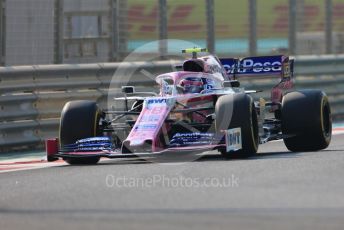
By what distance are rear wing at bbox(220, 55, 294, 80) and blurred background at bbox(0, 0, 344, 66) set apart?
2.54 meters

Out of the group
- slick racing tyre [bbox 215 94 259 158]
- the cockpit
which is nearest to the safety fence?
the cockpit

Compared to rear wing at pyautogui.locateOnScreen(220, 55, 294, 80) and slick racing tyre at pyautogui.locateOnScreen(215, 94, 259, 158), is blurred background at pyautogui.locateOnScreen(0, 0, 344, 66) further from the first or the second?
slick racing tyre at pyautogui.locateOnScreen(215, 94, 259, 158)

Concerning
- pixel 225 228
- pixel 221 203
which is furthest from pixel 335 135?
pixel 225 228

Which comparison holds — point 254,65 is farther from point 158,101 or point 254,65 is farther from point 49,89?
point 49,89

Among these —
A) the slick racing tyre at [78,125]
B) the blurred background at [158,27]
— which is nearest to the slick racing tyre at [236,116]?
the slick racing tyre at [78,125]

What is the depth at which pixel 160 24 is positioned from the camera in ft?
49.4

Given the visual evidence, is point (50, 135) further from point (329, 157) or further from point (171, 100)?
point (329, 157)

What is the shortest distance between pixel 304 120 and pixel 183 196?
13.7ft

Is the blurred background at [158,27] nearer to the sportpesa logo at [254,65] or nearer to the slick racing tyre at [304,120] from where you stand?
the sportpesa logo at [254,65]

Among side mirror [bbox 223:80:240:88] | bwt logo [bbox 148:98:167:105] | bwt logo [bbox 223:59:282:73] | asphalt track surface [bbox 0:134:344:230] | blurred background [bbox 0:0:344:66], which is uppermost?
blurred background [bbox 0:0:344:66]

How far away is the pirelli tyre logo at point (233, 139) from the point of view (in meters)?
9.91

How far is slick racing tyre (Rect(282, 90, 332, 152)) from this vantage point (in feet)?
36.6

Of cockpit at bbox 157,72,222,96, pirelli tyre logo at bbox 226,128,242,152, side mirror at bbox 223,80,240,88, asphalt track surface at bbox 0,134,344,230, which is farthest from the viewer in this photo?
side mirror at bbox 223,80,240,88

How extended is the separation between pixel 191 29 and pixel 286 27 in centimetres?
236
